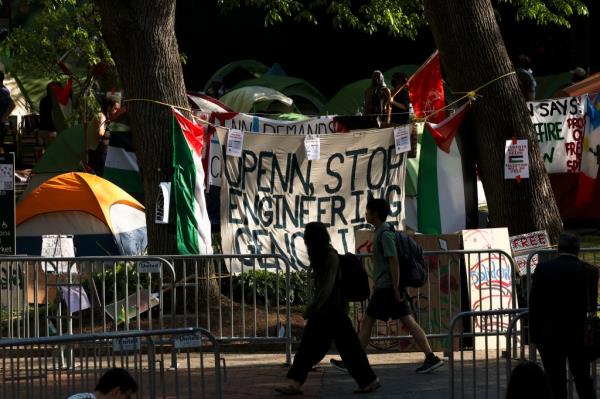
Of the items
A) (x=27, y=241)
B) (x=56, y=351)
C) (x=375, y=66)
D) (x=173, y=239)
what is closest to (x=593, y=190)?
(x=173, y=239)

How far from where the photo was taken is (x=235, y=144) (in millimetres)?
14570

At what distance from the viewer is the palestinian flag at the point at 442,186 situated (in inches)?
567

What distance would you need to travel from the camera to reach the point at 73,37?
23.5 meters

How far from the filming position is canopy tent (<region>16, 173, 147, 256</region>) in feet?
55.3

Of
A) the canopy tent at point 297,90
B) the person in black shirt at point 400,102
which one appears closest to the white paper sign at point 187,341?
the person in black shirt at point 400,102

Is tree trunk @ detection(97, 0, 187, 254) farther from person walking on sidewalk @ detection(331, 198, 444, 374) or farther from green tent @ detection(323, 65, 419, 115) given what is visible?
green tent @ detection(323, 65, 419, 115)

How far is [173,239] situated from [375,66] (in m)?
17.5

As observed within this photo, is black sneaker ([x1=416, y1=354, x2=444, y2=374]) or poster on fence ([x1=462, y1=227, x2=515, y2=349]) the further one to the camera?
poster on fence ([x1=462, y1=227, x2=515, y2=349])

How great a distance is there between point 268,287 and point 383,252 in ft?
9.39

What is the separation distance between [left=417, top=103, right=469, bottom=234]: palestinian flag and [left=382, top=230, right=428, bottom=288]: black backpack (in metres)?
2.84

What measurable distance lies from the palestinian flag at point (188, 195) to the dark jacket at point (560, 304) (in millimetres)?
5605

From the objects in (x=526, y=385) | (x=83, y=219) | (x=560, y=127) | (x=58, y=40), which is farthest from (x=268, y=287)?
(x=58, y=40)

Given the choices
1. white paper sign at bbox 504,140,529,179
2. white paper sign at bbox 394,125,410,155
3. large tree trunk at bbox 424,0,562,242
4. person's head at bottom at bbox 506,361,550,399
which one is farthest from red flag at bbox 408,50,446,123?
person's head at bottom at bbox 506,361,550,399

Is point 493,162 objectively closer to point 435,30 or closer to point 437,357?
point 435,30
